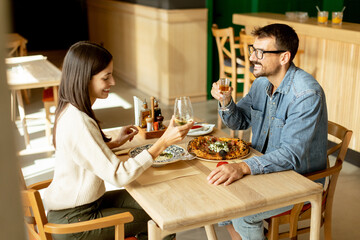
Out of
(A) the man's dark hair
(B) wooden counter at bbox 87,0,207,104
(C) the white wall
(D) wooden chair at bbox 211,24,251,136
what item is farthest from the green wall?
(C) the white wall

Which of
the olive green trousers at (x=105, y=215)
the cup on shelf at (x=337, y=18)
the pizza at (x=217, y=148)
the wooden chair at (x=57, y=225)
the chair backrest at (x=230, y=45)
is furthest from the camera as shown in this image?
the chair backrest at (x=230, y=45)

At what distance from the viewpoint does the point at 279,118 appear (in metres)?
2.03

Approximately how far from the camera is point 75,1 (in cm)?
963

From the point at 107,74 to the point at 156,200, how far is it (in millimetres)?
592

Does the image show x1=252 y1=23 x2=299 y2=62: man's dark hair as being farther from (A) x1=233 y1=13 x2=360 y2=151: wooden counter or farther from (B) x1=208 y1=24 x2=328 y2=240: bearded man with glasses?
(A) x1=233 y1=13 x2=360 y2=151: wooden counter

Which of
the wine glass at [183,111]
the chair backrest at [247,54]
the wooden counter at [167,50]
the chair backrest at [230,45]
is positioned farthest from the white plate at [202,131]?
the wooden counter at [167,50]

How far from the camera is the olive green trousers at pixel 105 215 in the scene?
171cm

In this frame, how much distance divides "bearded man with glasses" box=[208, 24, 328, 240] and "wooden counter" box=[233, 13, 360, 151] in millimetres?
1740

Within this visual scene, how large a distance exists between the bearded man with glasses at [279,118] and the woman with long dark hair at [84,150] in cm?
33

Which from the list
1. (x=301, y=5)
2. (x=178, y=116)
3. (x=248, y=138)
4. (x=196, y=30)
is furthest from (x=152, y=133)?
(x=301, y=5)

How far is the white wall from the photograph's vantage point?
167 mm

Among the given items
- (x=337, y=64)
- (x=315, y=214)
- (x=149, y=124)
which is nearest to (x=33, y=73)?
(x=149, y=124)

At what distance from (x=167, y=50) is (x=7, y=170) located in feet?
17.8

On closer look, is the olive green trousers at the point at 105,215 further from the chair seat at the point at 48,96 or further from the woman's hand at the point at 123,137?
the chair seat at the point at 48,96
